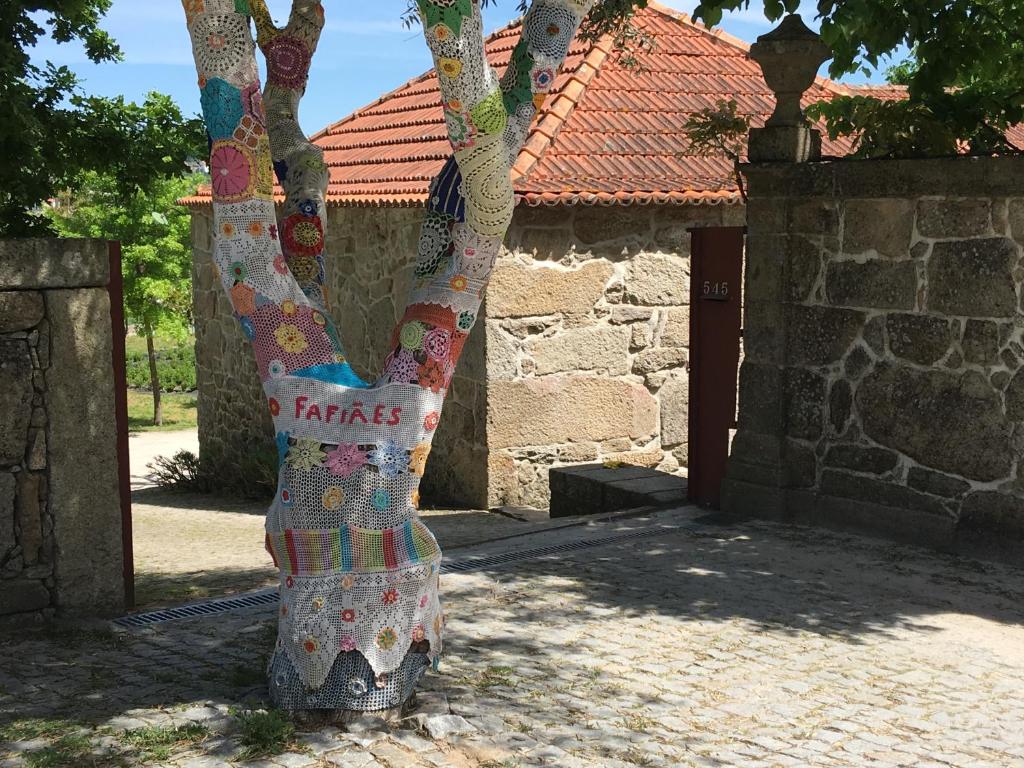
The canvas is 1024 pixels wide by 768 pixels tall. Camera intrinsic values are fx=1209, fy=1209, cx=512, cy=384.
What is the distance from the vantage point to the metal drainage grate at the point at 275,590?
5754mm

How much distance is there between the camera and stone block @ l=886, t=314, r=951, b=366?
6.91 meters

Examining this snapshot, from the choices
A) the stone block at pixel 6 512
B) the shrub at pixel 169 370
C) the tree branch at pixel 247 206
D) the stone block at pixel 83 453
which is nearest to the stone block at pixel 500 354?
the stone block at pixel 83 453

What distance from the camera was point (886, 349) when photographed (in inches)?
284

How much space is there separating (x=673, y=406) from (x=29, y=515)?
6605 mm

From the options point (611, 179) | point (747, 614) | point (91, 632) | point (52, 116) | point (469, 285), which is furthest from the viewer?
Answer: point (611, 179)

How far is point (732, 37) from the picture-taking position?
43.6 feet

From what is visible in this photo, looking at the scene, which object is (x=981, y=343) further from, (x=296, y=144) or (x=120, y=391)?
(x=120, y=391)

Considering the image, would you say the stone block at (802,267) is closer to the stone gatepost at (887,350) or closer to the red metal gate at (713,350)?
the stone gatepost at (887,350)

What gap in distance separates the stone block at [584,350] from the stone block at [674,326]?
39 cm

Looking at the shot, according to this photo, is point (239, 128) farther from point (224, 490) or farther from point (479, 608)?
point (224, 490)

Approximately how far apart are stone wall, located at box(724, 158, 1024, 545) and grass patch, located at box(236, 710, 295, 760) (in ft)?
14.0

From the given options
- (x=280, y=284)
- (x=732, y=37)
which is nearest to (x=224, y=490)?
(x=732, y=37)

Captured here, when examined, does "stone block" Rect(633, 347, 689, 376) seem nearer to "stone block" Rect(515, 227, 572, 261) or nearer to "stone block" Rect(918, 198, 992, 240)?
"stone block" Rect(515, 227, 572, 261)

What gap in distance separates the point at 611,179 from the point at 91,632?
6256 mm
